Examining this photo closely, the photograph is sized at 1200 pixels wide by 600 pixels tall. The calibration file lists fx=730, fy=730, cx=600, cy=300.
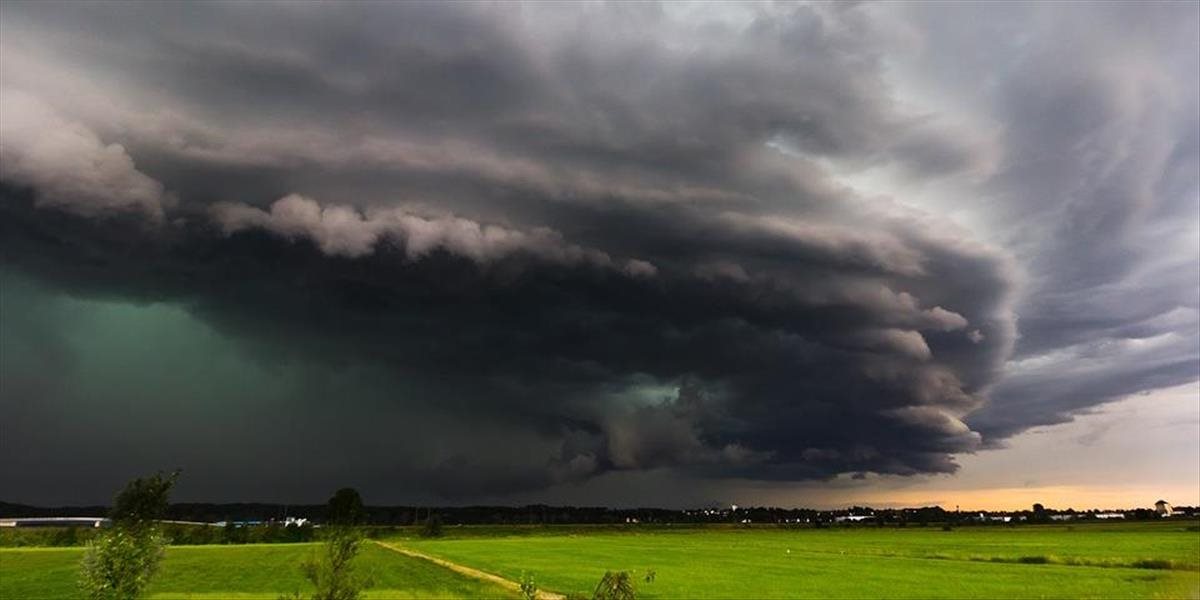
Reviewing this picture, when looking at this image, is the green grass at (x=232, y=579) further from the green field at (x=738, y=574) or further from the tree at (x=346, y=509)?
the tree at (x=346, y=509)

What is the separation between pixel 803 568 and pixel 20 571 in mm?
103450

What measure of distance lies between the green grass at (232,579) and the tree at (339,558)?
92.5 feet

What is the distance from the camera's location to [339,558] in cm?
2550

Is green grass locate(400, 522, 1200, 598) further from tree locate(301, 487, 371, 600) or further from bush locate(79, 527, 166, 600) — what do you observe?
tree locate(301, 487, 371, 600)

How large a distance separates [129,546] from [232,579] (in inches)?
2748

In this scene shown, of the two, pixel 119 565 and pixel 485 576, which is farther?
pixel 485 576

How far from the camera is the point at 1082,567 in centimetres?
9456

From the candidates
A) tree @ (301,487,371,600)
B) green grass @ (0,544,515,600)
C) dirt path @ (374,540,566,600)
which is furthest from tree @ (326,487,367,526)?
dirt path @ (374,540,566,600)

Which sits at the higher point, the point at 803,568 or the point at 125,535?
the point at 125,535

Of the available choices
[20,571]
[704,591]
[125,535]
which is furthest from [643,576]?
[20,571]

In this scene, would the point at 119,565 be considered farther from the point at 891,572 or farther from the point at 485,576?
the point at 891,572

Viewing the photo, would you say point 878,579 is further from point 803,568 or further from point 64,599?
point 64,599

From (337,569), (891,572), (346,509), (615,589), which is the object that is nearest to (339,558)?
(337,569)

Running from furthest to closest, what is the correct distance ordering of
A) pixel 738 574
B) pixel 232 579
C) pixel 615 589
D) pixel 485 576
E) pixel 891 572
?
pixel 738 574 < pixel 891 572 < pixel 485 576 < pixel 232 579 < pixel 615 589
